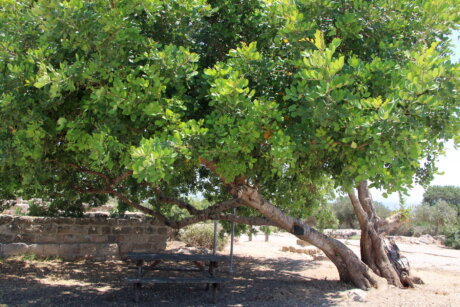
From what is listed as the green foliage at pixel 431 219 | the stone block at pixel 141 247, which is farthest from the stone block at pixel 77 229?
the green foliage at pixel 431 219

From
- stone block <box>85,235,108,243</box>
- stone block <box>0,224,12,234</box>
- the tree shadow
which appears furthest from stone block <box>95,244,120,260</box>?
stone block <box>0,224,12,234</box>

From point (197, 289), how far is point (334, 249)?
281cm

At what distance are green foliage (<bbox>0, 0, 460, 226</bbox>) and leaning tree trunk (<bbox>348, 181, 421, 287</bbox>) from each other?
384 centimetres

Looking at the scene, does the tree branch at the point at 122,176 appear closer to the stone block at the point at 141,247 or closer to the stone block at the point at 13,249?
the stone block at the point at 13,249

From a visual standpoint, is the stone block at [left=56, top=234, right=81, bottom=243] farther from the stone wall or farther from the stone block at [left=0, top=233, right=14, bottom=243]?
the stone block at [left=0, top=233, right=14, bottom=243]

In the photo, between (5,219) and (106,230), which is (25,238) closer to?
(5,219)

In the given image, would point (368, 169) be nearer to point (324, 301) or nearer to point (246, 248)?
point (324, 301)

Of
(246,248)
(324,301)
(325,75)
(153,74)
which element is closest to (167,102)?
(153,74)

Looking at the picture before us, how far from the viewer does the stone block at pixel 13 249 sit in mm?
9836

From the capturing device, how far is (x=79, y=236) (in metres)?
10.9

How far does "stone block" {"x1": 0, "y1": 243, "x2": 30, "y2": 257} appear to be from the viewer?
9.84 m

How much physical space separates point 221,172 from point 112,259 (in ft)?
24.4

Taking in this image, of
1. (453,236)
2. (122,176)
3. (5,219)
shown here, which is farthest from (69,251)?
(453,236)

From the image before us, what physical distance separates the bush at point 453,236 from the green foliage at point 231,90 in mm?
19279
